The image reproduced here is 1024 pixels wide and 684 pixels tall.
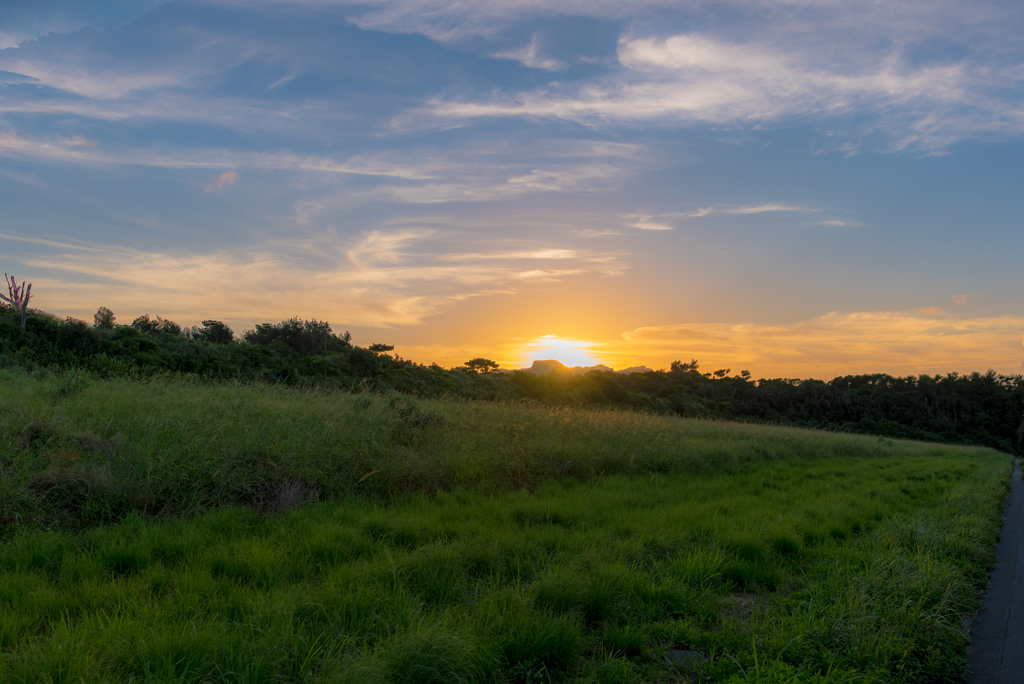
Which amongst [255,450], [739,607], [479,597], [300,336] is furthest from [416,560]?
[300,336]

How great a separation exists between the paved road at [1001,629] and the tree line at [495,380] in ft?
40.7

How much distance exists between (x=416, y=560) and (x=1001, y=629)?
4990 mm

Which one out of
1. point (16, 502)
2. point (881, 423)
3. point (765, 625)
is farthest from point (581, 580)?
point (881, 423)

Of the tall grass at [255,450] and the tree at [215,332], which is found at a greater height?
the tree at [215,332]

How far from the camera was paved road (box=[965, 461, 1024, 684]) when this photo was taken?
3475 mm

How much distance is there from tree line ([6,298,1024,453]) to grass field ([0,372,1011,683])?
6.60 m

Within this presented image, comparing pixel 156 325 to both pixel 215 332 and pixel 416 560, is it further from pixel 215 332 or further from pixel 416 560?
pixel 416 560

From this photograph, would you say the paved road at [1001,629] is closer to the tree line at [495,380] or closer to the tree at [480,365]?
the tree line at [495,380]

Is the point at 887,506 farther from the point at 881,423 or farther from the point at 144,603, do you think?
the point at 881,423

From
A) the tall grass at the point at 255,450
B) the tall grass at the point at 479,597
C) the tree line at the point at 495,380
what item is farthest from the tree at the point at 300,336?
the tall grass at the point at 479,597

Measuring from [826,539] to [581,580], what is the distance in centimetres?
410

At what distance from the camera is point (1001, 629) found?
4160 mm

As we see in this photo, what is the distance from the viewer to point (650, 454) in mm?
11219

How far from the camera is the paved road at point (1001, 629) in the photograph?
3475 millimetres
